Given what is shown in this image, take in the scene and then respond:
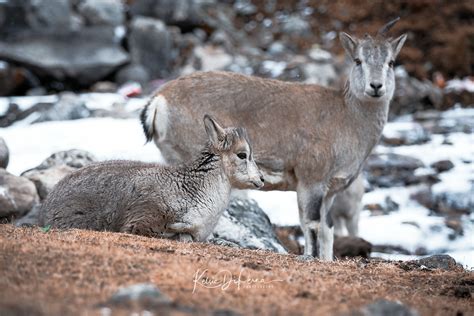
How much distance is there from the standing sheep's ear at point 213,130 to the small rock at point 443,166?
30.7 feet

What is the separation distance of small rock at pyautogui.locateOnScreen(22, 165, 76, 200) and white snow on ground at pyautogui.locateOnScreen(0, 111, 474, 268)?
2324mm

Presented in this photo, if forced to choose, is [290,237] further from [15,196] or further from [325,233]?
[15,196]

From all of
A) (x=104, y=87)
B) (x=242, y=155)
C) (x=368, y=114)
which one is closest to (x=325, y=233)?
(x=368, y=114)

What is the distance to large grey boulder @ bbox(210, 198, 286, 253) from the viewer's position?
10859 mm

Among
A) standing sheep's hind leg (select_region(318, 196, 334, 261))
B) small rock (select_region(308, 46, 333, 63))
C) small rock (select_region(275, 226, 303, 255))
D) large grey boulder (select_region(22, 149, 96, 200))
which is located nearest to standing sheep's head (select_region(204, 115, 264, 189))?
standing sheep's hind leg (select_region(318, 196, 334, 261))

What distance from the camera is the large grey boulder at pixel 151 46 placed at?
77.9 ft

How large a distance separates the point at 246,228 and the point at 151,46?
1371 centimetres

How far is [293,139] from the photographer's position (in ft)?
36.4

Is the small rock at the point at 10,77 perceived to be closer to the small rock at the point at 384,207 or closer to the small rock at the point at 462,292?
the small rock at the point at 384,207

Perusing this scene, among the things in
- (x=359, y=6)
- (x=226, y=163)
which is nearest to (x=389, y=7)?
(x=359, y=6)

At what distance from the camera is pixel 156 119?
1070 centimetres

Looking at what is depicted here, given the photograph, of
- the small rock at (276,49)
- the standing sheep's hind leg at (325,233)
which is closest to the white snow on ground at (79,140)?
the standing sheep's hind leg at (325,233)

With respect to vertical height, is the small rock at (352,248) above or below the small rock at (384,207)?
above

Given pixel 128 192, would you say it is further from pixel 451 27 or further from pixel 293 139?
pixel 451 27
